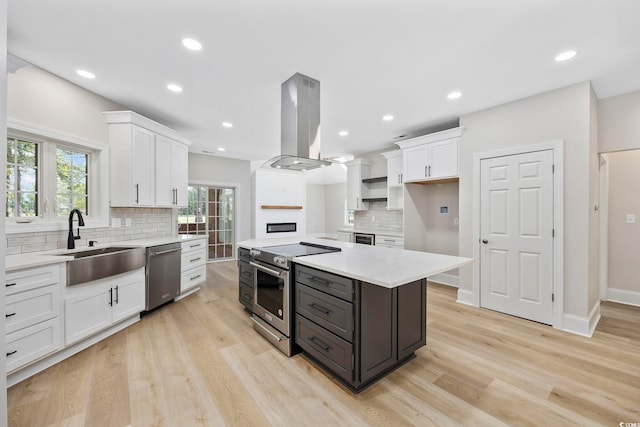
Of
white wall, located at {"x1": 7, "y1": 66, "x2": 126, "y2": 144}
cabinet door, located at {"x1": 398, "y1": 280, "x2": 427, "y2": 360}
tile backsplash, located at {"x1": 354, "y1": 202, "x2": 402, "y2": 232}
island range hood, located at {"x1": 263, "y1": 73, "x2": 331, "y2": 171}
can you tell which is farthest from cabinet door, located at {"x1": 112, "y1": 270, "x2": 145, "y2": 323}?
tile backsplash, located at {"x1": 354, "y1": 202, "x2": 402, "y2": 232}

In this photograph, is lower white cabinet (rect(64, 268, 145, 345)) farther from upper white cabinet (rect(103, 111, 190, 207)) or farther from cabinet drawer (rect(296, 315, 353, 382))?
Answer: cabinet drawer (rect(296, 315, 353, 382))

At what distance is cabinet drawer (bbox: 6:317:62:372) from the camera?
1838 millimetres

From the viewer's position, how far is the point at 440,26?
1888 millimetres

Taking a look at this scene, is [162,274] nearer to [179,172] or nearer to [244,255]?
[244,255]

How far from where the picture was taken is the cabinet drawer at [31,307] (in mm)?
1852

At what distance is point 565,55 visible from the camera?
222 cm

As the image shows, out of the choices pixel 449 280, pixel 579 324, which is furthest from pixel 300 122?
pixel 449 280

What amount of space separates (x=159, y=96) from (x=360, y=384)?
3651 millimetres

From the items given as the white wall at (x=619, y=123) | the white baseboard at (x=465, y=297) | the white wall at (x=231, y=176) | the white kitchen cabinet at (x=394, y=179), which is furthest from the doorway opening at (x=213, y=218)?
the white wall at (x=619, y=123)

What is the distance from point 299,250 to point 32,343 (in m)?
2.17

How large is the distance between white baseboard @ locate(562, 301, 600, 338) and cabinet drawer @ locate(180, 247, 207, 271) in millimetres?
4661

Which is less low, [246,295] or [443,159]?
[443,159]

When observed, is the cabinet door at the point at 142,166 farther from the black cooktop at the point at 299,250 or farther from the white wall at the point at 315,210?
the white wall at the point at 315,210

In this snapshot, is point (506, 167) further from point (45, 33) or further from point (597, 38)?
point (45, 33)
